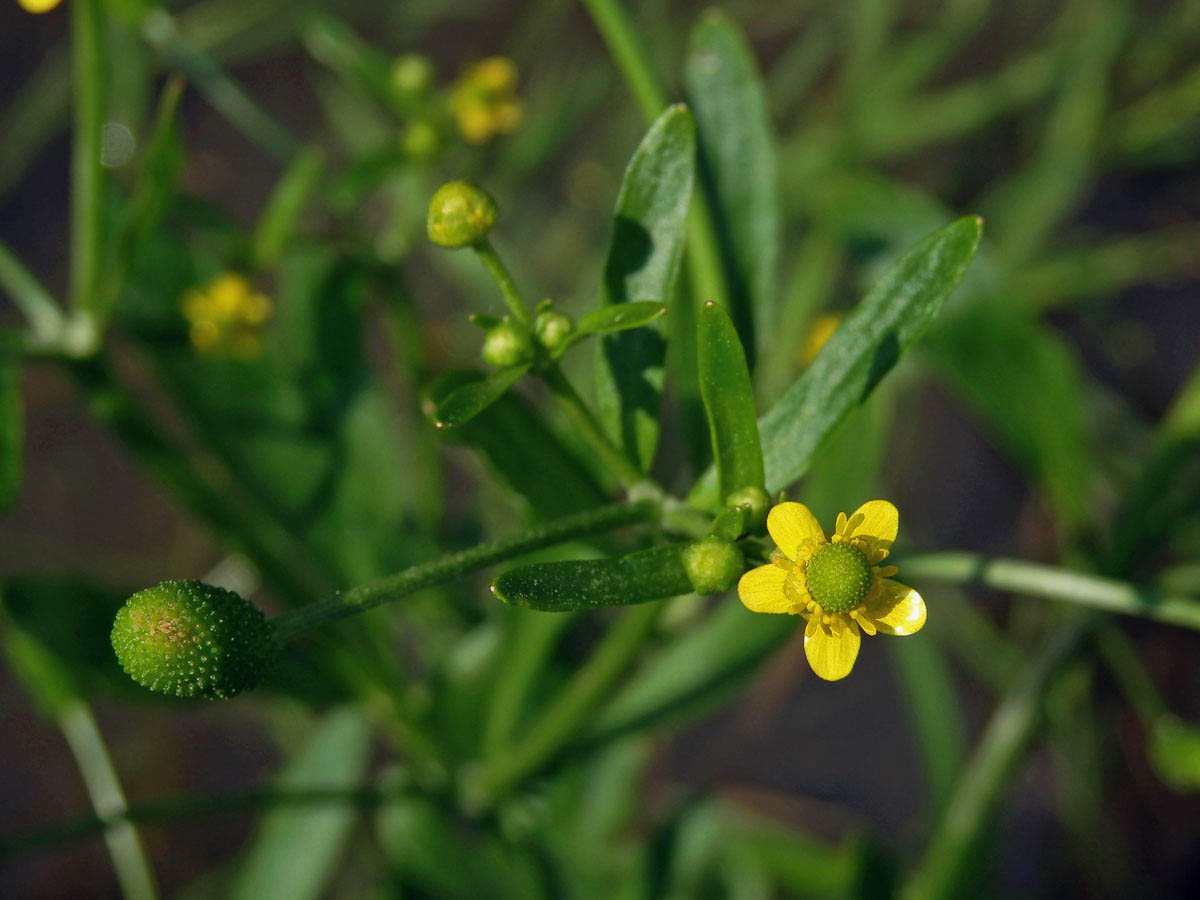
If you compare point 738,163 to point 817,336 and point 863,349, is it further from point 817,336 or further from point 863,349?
point 817,336

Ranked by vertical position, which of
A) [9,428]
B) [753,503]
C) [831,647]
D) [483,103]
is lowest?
[831,647]

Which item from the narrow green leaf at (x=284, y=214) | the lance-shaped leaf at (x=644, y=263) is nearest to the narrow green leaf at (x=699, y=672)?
the lance-shaped leaf at (x=644, y=263)

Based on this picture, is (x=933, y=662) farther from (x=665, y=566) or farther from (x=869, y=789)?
(x=665, y=566)

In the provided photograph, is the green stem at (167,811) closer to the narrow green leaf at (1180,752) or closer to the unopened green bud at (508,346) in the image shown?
the unopened green bud at (508,346)

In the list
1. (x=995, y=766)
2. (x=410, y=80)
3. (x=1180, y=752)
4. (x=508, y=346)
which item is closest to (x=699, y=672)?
(x=995, y=766)

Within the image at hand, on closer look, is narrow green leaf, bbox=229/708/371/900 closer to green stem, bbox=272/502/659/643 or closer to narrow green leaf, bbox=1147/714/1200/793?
green stem, bbox=272/502/659/643

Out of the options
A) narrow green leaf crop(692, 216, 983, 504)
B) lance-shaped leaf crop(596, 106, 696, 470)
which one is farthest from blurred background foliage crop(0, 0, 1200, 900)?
narrow green leaf crop(692, 216, 983, 504)
